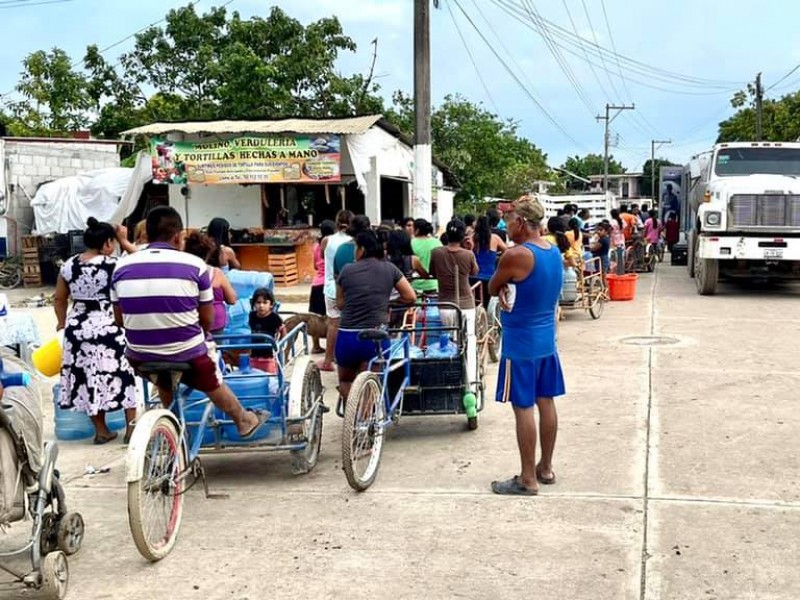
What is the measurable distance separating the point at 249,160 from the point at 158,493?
12744 millimetres

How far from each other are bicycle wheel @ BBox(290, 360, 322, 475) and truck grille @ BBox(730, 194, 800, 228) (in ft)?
35.4

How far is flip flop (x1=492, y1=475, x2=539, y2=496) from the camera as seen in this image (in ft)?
17.3

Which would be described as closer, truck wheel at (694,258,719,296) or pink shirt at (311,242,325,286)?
pink shirt at (311,242,325,286)

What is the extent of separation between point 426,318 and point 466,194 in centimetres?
3109

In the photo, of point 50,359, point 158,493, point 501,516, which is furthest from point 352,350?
point 50,359

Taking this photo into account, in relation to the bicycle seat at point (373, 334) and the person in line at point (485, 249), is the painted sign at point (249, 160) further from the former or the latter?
the bicycle seat at point (373, 334)

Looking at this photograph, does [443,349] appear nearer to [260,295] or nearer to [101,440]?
[260,295]

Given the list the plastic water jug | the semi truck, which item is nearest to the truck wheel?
the semi truck

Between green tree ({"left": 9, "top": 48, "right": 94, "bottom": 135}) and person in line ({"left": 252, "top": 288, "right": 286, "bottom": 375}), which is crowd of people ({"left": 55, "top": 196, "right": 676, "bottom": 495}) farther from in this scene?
green tree ({"left": 9, "top": 48, "right": 94, "bottom": 135})

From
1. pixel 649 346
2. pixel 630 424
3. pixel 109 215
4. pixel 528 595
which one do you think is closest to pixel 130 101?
pixel 109 215

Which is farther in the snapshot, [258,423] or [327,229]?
[327,229]

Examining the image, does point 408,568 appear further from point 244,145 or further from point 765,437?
point 244,145

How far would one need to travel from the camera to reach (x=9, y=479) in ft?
12.5

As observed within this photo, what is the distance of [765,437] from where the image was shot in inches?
252
